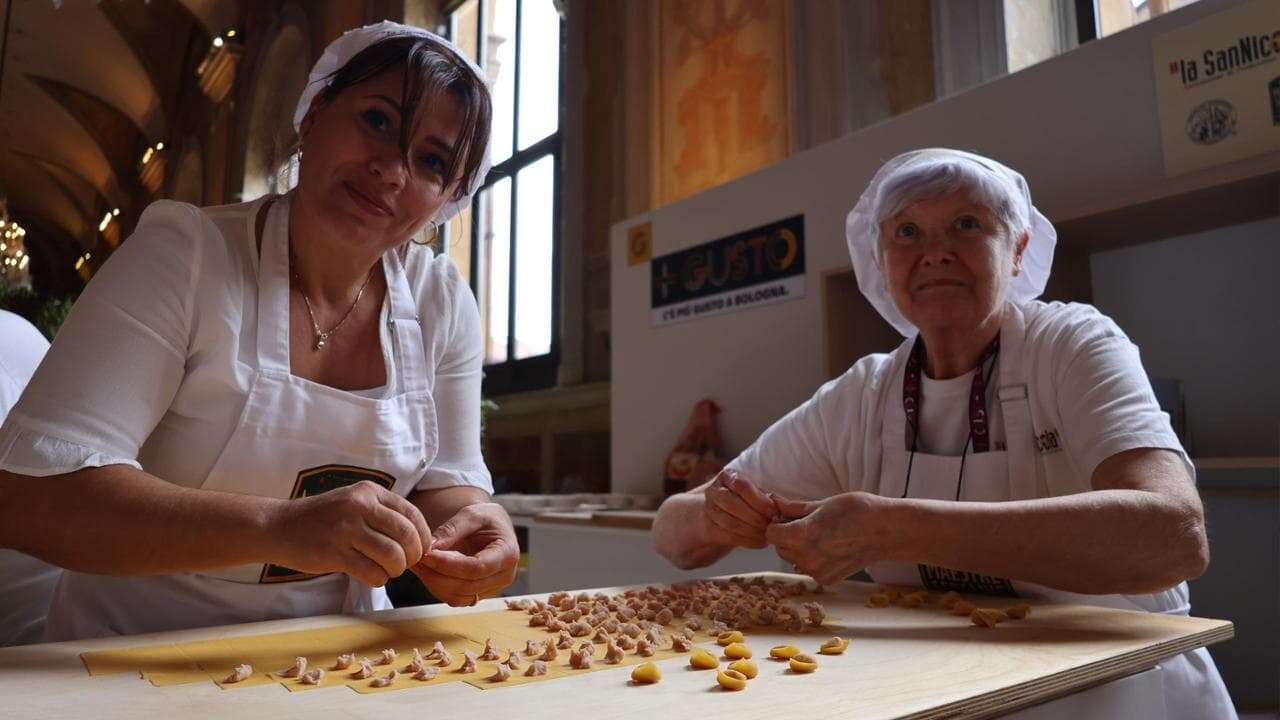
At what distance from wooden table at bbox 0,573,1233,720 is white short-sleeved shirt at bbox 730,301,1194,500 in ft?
1.17

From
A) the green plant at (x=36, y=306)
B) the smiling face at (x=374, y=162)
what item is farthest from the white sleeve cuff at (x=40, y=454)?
the green plant at (x=36, y=306)

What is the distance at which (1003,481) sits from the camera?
4.90ft

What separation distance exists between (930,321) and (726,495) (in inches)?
22.2

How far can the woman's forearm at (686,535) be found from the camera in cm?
156

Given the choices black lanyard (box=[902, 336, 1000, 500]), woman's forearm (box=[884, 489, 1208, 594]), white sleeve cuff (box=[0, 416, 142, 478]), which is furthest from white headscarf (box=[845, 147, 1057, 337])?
white sleeve cuff (box=[0, 416, 142, 478])

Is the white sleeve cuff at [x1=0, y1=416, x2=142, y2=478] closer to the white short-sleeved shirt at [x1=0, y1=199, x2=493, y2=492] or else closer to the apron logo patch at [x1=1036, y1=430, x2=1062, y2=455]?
the white short-sleeved shirt at [x1=0, y1=199, x2=493, y2=492]

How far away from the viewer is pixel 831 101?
175 inches

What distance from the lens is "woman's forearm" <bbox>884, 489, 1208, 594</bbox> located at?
1.14 meters

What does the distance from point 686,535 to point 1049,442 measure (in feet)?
2.22

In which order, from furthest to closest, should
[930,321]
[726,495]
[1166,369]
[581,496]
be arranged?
1. [581,496]
2. [1166,369]
3. [930,321]
4. [726,495]

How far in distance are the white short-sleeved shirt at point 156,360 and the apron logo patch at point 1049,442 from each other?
1.12 metres

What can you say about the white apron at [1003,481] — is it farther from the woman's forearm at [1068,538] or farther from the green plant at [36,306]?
the green plant at [36,306]

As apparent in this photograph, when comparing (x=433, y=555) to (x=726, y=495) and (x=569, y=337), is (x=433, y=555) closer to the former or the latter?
(x=726, y=495)

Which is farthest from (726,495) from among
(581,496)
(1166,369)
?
(581,496)
